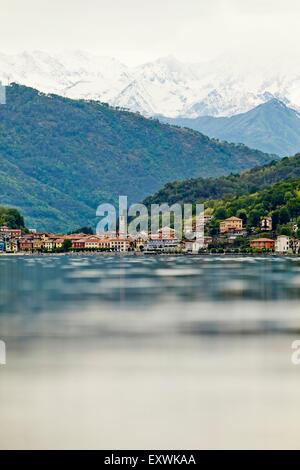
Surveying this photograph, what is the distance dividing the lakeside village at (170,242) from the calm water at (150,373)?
212ft

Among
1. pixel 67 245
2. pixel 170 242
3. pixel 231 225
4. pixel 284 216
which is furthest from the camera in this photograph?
pixel 67 245

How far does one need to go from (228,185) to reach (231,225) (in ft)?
136

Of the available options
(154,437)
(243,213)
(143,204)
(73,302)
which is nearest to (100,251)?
(243,213)

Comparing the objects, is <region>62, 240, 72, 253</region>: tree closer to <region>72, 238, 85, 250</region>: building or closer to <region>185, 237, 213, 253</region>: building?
<region>72, 238, 85, 250</region>: building

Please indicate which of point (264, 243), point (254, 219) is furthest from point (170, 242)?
point (264, 243)

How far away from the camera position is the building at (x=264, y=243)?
104 m

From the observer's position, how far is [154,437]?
17.8 meters

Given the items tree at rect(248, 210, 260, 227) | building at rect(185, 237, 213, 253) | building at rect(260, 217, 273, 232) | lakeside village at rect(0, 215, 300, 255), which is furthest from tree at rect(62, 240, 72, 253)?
building at rect(260, 217, 273, 232)

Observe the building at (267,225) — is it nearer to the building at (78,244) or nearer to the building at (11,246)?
the building at (78,244)

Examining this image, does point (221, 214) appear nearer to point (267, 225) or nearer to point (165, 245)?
point (165, 245)

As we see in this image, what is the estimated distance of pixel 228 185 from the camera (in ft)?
502

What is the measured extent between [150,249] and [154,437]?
323 feet

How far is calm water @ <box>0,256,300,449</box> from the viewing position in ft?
59.5
